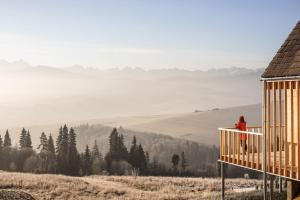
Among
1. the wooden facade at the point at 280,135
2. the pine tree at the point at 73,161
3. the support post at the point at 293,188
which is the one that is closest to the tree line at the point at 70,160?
the pine tree at the point at 73,161

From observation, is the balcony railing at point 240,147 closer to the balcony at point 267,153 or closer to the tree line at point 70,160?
the balcony at point 267,153

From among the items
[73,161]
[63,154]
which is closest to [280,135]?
[73,161]

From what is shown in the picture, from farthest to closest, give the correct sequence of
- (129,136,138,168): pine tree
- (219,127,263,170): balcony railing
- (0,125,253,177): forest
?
(129,136,138,168): pine tree
(0,125,253,177): forest
(219,127,263,170): balcony railing

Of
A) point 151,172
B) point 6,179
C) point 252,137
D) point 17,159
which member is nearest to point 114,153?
point 151,172

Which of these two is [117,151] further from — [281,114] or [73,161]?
[281,114]

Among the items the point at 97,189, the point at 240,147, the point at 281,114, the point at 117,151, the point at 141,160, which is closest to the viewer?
the point at 281,114

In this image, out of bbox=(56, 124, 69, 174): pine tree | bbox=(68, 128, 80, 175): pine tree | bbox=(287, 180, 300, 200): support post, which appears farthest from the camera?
bbox=(56, 124, 69, 174): pine tree

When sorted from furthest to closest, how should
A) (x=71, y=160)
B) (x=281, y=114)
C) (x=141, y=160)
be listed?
(x=141, y=160), (x=71, y=160), (x=281, y=114)

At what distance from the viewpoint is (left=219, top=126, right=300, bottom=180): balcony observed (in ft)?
66.1

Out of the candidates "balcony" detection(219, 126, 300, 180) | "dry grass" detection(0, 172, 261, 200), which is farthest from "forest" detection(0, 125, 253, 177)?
"balcony" detection(219, 126, 300, 180)

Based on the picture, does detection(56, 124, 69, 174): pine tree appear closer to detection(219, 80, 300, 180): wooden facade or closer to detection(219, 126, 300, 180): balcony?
detection(219, 126, 300, 180): balcony

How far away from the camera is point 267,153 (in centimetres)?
2198

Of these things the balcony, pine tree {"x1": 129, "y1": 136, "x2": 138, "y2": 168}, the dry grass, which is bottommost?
the dry grass

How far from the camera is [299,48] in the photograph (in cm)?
2127
